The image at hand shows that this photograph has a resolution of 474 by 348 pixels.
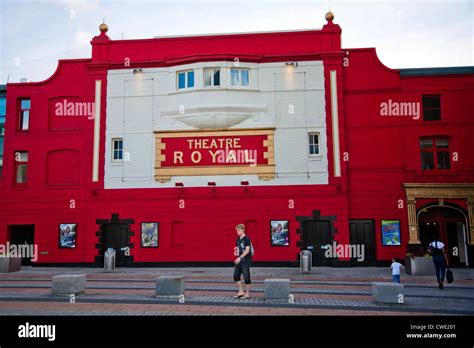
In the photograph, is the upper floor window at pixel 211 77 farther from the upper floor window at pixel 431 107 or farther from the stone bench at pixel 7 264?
the stone bench at pixel 7 264

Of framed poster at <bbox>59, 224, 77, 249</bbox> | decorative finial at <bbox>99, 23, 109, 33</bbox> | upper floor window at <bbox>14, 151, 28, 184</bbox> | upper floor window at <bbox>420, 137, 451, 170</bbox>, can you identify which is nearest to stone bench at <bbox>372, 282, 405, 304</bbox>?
upper floor window at <bbox>420, 137, 451, 170</bbox>

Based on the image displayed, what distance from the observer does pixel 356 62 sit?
24562mm

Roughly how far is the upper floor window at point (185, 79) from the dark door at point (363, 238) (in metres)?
11.7

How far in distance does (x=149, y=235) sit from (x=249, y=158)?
272 inches

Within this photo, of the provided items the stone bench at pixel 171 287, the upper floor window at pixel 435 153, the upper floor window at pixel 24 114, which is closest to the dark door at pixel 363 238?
the upper floor window at pixel 435 153

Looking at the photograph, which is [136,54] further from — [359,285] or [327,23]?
[359,285]

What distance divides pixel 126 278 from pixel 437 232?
16.1m

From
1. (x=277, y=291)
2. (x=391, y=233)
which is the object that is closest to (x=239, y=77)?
(x=391, y=233)

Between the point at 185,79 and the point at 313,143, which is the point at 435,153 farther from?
the point at 185,79

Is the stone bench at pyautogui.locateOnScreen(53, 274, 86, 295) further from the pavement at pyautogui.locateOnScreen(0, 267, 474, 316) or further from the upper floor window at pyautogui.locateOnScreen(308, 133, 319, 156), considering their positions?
the upper floor window at pyautogui.locateOnScreen(308, 133, 319, 156)

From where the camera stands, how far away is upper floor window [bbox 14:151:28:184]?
2533 centimetres

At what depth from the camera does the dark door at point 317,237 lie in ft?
76.0
